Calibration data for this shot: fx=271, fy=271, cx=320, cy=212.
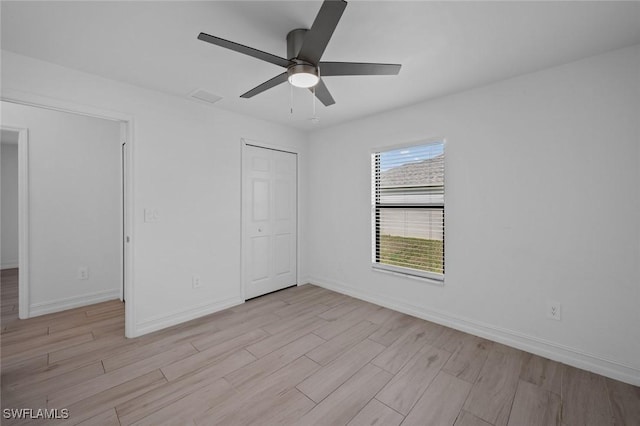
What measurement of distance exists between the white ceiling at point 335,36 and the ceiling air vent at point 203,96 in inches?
7.8

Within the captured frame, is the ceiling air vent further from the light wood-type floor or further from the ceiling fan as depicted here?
the light wood-type floor

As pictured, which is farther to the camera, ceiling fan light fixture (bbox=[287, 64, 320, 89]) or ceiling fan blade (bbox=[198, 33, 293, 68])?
ceiling fan light fixture (bbox=[287, 64, 320, 89])

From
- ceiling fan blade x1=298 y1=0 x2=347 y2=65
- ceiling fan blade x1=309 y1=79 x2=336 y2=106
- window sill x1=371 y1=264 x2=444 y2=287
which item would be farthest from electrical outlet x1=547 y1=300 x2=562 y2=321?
ceiling fan blade x1=298 y1=0 x2=347 y2=65

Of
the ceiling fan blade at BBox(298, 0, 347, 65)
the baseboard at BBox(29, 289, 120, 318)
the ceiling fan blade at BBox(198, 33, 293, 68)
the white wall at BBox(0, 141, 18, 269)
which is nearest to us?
the ceiling fan blade at BBox(298, 0, 347, 65)

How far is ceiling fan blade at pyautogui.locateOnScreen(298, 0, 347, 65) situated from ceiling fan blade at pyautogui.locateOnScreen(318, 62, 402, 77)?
94mm

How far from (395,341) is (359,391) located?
0.83m

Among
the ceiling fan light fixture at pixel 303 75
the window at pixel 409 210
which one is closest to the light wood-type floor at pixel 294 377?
the window at pixel 409 210

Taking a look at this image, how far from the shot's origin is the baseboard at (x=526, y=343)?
205cm

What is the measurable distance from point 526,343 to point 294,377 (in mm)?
2090

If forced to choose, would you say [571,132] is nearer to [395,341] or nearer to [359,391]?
[395,341]

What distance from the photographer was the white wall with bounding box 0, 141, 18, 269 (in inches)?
217

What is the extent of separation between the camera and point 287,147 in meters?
4.15

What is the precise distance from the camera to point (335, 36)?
6.23 ft

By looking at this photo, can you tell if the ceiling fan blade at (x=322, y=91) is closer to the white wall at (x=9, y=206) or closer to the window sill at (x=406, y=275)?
the window sill at (x=406, y=275)
